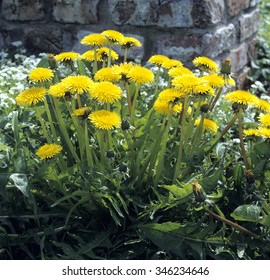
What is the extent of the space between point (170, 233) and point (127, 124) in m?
0.40

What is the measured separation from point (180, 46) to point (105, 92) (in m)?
1.67

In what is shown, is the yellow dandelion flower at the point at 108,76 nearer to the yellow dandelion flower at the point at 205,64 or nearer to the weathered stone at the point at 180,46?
the yellow dandelion flower at the point at 205,64

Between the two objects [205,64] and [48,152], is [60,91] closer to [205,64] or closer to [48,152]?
[48,152]

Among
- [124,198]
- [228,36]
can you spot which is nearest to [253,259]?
[124,198]

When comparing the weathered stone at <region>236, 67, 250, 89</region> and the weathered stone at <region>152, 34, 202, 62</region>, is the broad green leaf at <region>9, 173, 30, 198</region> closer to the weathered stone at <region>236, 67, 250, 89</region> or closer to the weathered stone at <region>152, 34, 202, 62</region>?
the weathered stone at <region>152, 34, 202, 62</region>

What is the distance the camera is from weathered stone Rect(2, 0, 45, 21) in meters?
3.71

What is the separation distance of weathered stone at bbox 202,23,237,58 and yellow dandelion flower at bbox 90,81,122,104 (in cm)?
164

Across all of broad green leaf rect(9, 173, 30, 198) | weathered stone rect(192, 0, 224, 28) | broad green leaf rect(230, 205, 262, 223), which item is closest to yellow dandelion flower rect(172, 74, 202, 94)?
broad green leaf rect(230, 205, 262, 223)

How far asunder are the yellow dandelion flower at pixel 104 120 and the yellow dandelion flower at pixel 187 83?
23 centimetres

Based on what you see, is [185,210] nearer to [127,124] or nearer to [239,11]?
[127,124]

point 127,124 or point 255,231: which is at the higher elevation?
point 127,124

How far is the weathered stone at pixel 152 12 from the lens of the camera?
338 cm

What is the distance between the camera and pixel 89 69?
2.69 metres

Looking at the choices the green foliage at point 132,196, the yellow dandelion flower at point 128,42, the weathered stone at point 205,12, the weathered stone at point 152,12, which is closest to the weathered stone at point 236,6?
the weathered stone at point 205,12
